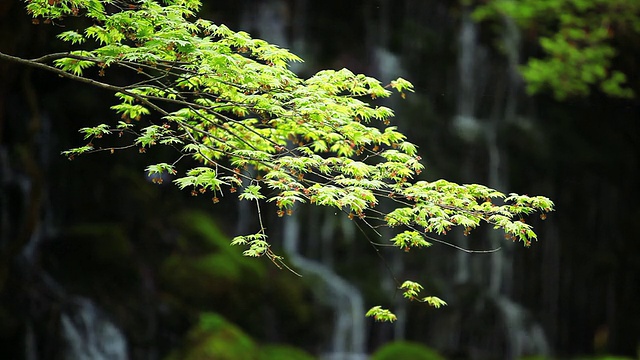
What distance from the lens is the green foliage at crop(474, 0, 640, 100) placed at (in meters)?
14.0

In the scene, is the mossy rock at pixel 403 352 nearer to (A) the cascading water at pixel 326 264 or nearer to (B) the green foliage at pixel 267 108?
(A) the cascading water at pixel 326 264

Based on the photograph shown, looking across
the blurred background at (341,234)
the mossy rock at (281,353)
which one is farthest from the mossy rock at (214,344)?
the mossy rock at (281,353)

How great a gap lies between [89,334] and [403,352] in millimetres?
5297

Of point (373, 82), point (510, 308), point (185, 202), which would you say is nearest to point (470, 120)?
point (510, 308)

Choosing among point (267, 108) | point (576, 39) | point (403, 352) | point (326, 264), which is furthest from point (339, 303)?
point (267, 108)

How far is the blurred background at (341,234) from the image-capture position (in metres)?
10.6

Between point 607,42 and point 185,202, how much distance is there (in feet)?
30.8

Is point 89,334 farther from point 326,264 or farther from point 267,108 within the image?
point 267,108

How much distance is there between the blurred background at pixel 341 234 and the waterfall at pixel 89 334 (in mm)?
29

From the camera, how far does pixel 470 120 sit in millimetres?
16094

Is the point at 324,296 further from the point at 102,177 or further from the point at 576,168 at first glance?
the point at 576,168

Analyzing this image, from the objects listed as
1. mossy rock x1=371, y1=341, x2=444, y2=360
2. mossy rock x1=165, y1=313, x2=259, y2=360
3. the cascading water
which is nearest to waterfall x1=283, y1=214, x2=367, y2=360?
the cascading water

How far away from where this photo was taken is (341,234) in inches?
568

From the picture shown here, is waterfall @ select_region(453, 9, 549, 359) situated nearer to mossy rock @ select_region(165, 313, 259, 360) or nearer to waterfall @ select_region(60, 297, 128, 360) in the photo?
mossy rock @ select_region(165, 313, 259, 360)
